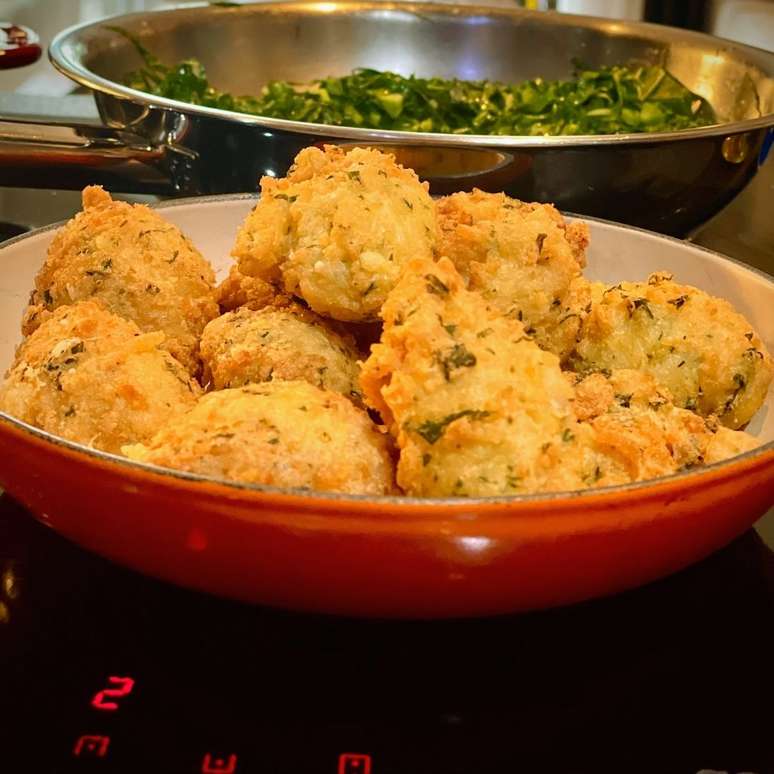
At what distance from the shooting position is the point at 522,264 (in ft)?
3.98

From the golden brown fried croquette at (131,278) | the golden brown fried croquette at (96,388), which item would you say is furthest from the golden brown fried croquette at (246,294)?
the golden brown fried croquette at (96,388)

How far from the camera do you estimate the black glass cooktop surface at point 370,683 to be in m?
0.84

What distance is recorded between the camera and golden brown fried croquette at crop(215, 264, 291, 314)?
4.18 ft

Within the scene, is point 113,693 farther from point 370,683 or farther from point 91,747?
point 370,683

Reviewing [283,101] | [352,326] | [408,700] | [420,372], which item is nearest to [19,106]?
[283,101]

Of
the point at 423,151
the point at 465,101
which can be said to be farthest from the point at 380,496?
the point at 465,101

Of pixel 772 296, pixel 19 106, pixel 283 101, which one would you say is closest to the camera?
pixel 772 296

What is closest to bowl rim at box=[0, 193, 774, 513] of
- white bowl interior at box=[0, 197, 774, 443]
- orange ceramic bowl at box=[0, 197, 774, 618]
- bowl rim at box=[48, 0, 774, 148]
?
orange ceramic bowl at box=[0, 197, 774, 618]

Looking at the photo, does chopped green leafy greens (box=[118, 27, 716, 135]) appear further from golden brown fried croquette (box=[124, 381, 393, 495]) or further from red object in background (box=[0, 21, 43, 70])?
golden brown fried croquette (box=[124, 381, 393, 495])

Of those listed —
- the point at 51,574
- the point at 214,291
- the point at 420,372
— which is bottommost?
the point at 51,574

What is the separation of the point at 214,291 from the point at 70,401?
0.37 meters

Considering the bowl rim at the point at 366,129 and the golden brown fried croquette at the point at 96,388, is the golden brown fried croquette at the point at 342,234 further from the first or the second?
the bowl rim at the point at 366,129

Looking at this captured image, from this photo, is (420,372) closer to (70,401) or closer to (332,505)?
(332,505)

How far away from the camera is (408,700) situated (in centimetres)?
90
